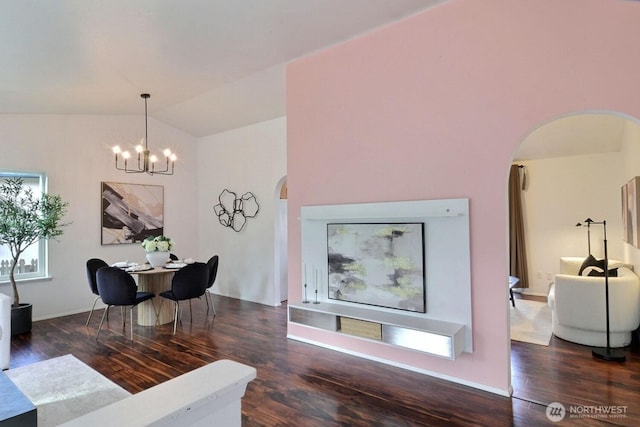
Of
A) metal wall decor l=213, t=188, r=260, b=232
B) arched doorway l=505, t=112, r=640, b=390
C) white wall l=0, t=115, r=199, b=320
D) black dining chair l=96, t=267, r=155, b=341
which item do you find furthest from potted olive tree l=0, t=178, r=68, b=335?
arched doorway l=505, t=112, r=640, b=390

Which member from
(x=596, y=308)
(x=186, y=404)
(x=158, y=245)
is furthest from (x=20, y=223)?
(x=596, y=308)

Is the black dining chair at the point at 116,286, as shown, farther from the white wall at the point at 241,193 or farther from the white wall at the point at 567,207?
the white wall at the point at 567,207

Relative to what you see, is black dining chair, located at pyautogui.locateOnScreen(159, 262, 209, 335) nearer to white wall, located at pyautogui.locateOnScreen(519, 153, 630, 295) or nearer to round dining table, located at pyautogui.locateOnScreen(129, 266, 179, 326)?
round dining table, located at pyautogui.locateOnScreen(129, 266, 179, 326)

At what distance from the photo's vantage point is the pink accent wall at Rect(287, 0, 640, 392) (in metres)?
2.59

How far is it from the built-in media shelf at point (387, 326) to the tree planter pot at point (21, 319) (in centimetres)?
349

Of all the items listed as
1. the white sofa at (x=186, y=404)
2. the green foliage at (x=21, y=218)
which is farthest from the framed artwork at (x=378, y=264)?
the green foliage at (x=21, y=218)

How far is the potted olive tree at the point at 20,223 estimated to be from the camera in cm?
443

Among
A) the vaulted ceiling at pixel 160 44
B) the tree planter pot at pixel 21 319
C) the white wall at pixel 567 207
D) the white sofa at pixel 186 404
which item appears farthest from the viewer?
the white wall at pixel 567 207

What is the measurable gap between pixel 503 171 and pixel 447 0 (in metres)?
1.59

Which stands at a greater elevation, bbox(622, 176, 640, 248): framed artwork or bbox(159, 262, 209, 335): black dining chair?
bbox(622, 176, 640, 248): framed artwork

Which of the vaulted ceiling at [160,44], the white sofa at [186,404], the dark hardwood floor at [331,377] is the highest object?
the vaulted ceiling at [160,44]

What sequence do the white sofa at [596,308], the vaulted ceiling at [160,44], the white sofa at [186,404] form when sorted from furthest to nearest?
1. the white sofa at [596,308]
2. the vaulted ceiling at [160,44]
3. the white sofa at [186,404]

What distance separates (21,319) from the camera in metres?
4.48

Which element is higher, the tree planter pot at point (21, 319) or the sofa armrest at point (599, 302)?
the sofa armrest at point (599, 302)
